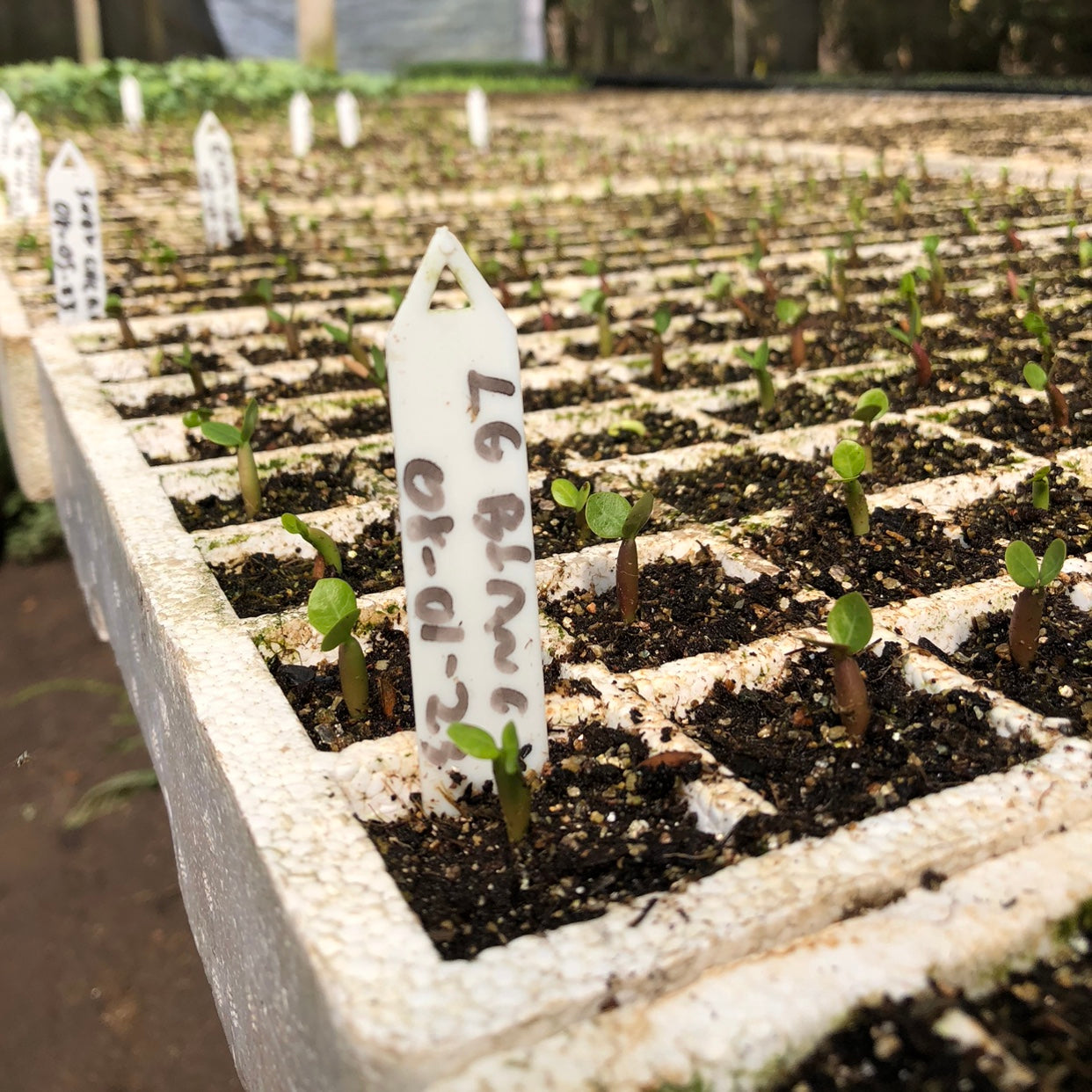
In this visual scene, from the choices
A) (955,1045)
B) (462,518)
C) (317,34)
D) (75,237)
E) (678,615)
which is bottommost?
(955,1045)

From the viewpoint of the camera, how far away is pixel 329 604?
1479 mm

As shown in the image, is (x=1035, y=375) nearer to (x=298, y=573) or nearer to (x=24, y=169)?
(x=298, y=573)

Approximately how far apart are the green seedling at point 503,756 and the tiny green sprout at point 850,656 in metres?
0.42

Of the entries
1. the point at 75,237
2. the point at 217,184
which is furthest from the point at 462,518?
the point at 217,184

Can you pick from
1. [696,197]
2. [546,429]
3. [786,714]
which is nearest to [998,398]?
[546,429]

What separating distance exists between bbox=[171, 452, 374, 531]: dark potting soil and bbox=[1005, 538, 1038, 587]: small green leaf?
1.26 m

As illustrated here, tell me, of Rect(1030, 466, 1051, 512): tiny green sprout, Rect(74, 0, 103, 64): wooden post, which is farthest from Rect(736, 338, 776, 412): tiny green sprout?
Rect(74, 0, 103, 64): wooden post

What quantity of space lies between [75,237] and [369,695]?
91.3 inches

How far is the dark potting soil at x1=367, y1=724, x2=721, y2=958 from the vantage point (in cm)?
124

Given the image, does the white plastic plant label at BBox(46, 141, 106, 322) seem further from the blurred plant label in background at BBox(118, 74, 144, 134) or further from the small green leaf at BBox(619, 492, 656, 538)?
the blurred plant label in background at BBox(118, 74, 144, 134)

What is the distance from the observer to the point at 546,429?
2.62 metres

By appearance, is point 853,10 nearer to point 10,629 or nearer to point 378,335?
point 10,629

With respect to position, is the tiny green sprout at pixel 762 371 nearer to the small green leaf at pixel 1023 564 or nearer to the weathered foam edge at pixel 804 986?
the small green leaf at pixel 1023 564

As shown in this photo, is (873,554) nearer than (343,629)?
No
